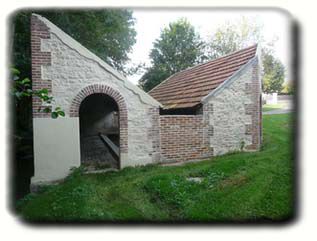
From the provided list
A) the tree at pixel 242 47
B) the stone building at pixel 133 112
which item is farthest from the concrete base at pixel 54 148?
the tree at pixel 242 47

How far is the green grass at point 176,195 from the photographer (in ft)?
15.2

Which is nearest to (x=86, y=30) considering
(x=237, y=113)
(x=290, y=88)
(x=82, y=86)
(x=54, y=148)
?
(x=82, y=86)

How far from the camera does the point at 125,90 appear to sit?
24.3ft

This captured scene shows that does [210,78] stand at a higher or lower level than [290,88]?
lower

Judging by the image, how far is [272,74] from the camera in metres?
27.3

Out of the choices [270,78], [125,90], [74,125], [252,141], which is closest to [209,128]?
[252,141]

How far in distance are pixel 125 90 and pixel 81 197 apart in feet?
10.7

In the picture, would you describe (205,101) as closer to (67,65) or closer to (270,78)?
(67,65)

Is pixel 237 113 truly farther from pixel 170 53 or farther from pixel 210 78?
pixel 170 53

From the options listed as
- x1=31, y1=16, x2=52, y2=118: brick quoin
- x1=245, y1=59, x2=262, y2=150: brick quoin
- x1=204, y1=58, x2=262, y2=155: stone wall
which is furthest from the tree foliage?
x1=245, y1=59, x2=262, y2=150: brick quoin

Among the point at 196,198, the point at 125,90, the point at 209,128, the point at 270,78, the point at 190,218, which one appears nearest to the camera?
the point at 190,218

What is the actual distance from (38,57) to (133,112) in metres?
2.87

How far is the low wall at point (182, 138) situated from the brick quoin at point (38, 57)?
3332mm

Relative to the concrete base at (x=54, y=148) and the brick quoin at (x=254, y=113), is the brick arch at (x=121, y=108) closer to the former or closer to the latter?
the concrete base at (x=54, y=148)
